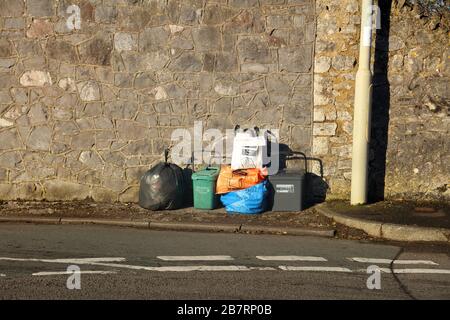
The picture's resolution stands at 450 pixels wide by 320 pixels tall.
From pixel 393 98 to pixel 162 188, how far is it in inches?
155

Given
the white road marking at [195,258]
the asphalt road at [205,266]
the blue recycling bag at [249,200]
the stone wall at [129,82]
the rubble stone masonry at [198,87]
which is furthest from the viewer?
the stone wall at [129,82]

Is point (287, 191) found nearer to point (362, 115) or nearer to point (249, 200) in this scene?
point (249, 200)

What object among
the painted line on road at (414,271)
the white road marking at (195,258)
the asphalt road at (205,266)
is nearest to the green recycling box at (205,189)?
the asphalt road at (205,266)

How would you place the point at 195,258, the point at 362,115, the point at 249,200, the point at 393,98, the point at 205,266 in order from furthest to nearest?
the point at 393,98 → the point at 362,115 → the point at 249,200 → the point at 195,258 → the point at 205,266

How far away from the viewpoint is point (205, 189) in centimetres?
970

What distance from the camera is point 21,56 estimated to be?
10312mm

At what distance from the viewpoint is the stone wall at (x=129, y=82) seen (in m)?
10.0

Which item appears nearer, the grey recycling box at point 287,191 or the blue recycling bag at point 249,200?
the blue recycling bag at point 249,200

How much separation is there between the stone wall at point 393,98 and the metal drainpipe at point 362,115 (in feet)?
1.08

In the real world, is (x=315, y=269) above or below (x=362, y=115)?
below

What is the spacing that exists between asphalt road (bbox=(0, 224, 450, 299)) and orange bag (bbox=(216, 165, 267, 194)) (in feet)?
3.90

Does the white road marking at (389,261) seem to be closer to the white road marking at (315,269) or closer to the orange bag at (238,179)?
the white road marking at (315,269)

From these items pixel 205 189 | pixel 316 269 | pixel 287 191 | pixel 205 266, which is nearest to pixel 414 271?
pixel 316 269

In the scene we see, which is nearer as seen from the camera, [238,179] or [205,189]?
[238,179]
